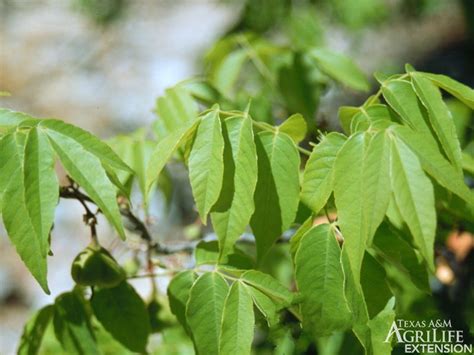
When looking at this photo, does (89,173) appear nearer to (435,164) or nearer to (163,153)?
(163,153)

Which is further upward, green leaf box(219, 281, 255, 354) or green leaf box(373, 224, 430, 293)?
green leaf box(219, 281, 255, 354)

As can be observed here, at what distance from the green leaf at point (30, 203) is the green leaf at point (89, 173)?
28 millimetres

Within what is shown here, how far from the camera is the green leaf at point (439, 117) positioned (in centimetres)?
108

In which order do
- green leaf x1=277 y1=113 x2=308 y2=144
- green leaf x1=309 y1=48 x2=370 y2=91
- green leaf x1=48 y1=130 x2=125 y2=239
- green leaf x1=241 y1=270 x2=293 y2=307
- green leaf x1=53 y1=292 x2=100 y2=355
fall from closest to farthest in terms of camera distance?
green leaf x1=48 y1=130 x2=125 y2=239, green leaf x1=241 y1=270 x2=293 y2=307, green leaf x1=277 y1=113 x2=308 y2=144, green leaf x1=53 y1=292 x2=100 y2=355, green leaf x1=309 y1=48 x2=370 y2=91

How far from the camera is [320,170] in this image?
1.14 metres

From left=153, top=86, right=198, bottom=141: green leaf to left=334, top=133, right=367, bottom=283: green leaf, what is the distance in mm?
601

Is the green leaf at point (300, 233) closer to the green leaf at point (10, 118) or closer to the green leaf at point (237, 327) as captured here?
the green leaf at point (237, 327)

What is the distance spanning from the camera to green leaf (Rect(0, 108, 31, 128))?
1139mm

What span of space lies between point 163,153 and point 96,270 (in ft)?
1.00

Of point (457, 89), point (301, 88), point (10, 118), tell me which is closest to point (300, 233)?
point (457, 89)

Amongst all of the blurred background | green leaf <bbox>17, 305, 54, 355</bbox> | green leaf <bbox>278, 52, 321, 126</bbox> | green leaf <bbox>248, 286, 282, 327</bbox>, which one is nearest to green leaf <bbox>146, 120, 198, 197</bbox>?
green leaf <bbox>248, 286, 282, 327</bbox>

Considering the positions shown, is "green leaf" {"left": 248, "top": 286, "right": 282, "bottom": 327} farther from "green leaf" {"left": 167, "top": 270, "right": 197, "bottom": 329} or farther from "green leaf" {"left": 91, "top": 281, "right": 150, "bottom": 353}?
"green leaf" {"left": 91, "top": 281, "right": 150, "bottom": 353}

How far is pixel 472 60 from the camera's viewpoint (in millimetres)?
4445

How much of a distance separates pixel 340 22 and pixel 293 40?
91cm
